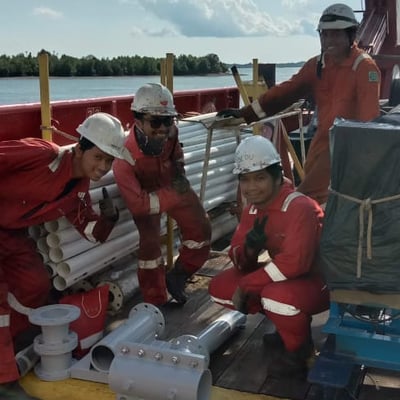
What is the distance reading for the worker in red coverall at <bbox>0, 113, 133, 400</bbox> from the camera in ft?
12.3

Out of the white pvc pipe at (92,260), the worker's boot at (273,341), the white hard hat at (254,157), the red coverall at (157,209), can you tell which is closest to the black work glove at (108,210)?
the red coverall at (157,209)

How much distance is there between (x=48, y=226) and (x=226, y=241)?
245 cm

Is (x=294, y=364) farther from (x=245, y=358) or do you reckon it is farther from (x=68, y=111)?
(x=68, y=111)

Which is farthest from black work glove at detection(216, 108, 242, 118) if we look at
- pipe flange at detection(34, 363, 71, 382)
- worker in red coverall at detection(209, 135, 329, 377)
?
pipe flange at detection(34, 363, 71, 382)

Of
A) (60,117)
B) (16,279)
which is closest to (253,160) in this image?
(16,279)

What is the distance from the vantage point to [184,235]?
485 cm

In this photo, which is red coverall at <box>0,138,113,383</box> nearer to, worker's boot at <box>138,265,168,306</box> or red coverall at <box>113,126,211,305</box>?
red coverall at <box>113,126,211,305</box>

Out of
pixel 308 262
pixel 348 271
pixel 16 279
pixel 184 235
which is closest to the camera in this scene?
pixel 348 271

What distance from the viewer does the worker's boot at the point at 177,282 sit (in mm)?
4715

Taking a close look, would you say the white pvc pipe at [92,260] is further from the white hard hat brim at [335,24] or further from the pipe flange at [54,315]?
the white hard hat brim at [335,24]

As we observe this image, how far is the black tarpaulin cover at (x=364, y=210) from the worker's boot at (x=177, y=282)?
64.6 inches

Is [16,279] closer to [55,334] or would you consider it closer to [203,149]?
[55,334]

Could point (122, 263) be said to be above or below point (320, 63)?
below

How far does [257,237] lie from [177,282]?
1240 mm
